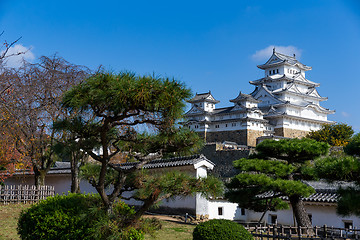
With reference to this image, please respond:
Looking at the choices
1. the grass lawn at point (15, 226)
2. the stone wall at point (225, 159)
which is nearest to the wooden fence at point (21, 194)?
the grass lawn at point (15, 226)

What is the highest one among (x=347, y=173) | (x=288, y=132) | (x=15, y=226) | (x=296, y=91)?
(x=296, y=91)

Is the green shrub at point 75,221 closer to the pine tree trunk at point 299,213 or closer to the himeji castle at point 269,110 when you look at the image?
the pine tree trunk at point 299,213

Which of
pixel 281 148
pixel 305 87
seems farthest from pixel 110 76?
pixel 305 87

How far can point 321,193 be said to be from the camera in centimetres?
1520

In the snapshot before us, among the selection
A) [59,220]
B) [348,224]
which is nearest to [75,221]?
[59,220]

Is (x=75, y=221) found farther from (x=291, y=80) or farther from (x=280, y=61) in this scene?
(x=280, y=61)

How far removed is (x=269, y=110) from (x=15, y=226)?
39.9 metres

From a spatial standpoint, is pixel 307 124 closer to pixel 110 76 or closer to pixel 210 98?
pixel 210 98

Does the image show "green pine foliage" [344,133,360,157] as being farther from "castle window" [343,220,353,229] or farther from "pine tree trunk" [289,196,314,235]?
"castle window" [343,220,353,229]

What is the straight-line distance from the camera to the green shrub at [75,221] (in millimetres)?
6109

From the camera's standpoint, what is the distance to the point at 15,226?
34.5ft

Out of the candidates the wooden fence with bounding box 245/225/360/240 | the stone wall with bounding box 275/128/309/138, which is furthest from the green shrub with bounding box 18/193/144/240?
the stone wall with bounding box 275/128/309/138

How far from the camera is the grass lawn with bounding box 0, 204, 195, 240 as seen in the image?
9575 millimetres

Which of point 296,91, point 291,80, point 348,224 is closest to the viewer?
point 348,224
